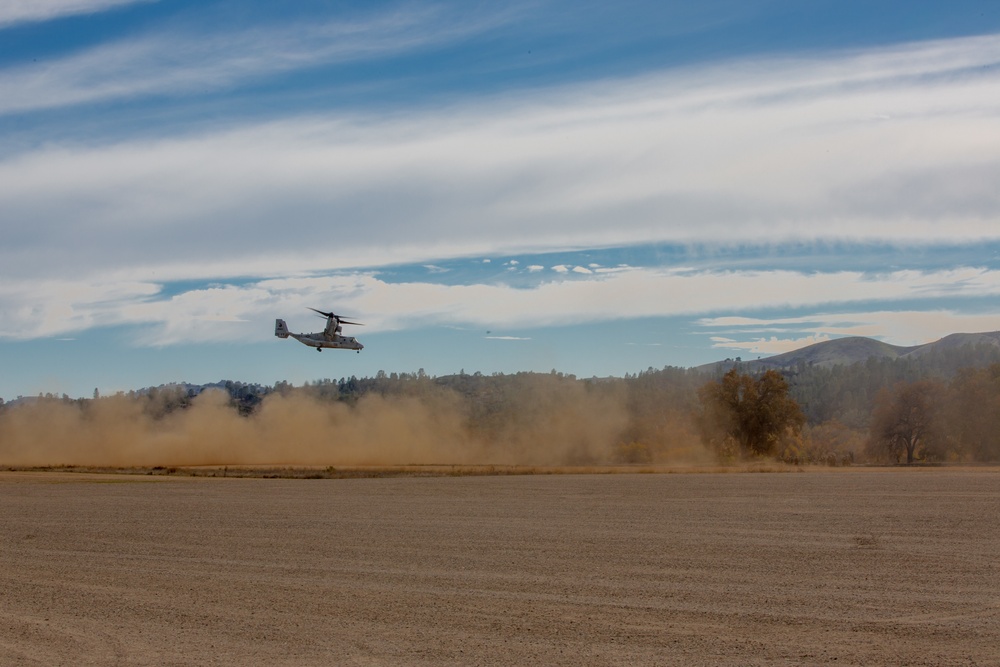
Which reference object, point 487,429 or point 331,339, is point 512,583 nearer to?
point 331,339

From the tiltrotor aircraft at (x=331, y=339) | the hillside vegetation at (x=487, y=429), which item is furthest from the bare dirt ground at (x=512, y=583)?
the hillside vegetation at (x=487, y=429)

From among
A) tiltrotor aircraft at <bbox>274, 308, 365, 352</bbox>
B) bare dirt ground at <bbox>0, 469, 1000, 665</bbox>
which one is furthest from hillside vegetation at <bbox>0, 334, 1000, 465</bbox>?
bare dirt ground at <bbox>0, 469, 1000, 665</bbox>

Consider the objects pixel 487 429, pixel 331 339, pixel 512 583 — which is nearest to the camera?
pixel 512 583

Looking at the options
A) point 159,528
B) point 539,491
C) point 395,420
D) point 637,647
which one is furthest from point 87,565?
point 395,420

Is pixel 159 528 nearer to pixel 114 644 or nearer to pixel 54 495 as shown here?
pixel 114 644

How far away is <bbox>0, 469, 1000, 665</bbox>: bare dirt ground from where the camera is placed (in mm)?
16953

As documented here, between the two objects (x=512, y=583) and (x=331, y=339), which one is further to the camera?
(x=331, y=339)

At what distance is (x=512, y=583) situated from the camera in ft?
75.7

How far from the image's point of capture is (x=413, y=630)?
60.4ft

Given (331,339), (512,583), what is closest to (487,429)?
(331,339)

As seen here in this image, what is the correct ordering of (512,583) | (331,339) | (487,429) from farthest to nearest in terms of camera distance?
(487,429), (331,339), (512,583)

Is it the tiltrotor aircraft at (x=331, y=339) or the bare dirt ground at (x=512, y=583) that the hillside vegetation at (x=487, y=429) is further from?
the bare dirt ground at (x=512, y=583)

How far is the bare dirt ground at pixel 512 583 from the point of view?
667 inches

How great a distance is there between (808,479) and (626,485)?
12.2m
